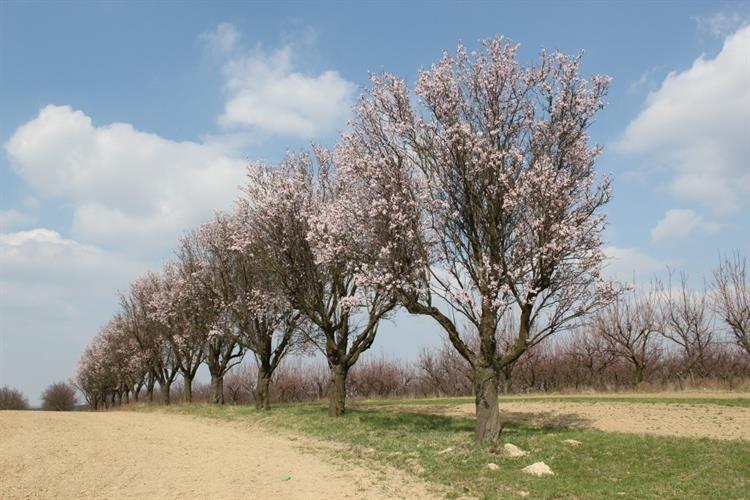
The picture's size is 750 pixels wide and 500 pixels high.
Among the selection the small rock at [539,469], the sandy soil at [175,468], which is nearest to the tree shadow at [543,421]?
the small rock at [539,469]

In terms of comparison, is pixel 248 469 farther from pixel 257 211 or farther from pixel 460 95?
pixel 257 211

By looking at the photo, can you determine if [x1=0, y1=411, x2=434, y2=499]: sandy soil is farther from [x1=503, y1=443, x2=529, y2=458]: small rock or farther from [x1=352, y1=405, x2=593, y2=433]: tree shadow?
[x1=352, y1=405, x2=593, y2=433]: tree shadow

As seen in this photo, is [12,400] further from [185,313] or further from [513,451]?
[513,451]

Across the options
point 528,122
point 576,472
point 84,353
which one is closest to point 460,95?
point 528,122

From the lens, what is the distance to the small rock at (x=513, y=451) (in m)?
15.1

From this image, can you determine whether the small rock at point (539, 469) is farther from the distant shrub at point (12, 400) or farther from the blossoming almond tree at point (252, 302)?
the distant shrub at point (12, 400)

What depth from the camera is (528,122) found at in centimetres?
1789

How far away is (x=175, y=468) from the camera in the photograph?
49.8ft

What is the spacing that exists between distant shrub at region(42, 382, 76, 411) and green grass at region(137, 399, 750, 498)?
8519cm

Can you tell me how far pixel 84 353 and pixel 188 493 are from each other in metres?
77.0

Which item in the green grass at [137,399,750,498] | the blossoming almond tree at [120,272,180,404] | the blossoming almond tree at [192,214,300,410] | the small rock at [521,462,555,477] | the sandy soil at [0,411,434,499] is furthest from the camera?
the blossoming almond tree at [120,272,180,404]

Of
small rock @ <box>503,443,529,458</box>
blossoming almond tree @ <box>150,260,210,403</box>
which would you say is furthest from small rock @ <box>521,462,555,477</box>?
blossoming almond tree @ <box>150,260,210,403</box>

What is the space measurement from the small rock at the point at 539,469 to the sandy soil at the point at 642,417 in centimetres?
655

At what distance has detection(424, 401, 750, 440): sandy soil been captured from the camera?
18297mm
